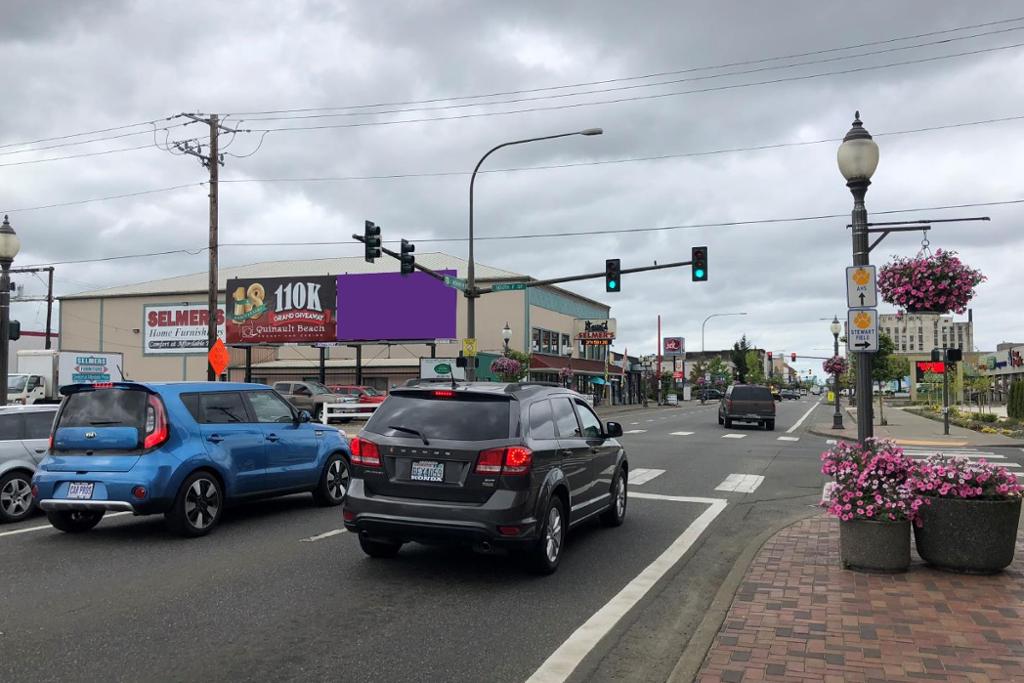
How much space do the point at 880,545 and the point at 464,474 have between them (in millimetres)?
3515

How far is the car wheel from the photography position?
1008cm

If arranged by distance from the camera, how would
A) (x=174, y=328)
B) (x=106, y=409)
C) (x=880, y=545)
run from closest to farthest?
(x=880, y=545) < (x=106, y=409) < (x=174, y=328)

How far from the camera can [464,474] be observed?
698cm

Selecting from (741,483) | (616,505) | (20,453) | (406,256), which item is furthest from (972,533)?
(406,256)

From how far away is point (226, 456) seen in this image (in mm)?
9289

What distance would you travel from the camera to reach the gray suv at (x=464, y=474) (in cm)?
689

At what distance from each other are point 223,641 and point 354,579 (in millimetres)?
1805

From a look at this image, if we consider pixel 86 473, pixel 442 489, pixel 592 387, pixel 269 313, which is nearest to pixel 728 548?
pixel 442 489

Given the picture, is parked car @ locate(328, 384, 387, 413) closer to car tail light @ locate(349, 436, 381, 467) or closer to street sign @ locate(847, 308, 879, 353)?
street sign @ locate(847, 308, 879, 353)

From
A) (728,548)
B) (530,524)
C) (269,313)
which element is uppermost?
(269,313)

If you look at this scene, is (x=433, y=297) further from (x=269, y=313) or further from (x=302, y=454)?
(x=302, y=454)

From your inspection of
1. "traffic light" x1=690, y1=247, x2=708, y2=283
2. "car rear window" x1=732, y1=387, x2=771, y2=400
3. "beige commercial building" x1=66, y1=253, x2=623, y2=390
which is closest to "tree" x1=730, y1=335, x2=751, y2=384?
"beige commercial building" x1=66, y1=253, x2=623, y2=390

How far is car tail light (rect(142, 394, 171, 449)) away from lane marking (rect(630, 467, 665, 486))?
778cm

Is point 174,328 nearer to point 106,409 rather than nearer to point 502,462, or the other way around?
point 106,409
